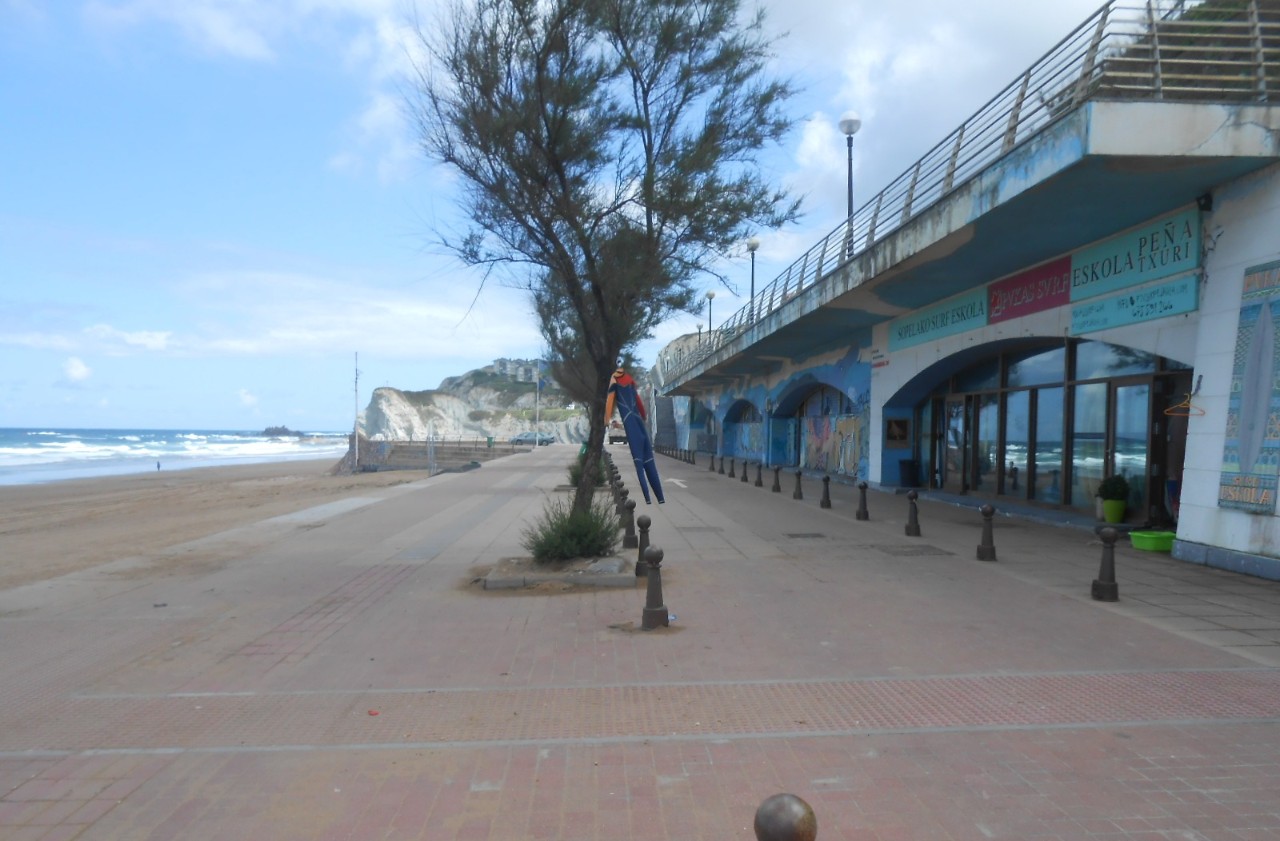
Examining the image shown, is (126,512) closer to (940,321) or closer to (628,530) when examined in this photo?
(628,530)

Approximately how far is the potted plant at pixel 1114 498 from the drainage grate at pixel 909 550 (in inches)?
126

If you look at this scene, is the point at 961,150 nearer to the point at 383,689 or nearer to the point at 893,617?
the point at 893,617

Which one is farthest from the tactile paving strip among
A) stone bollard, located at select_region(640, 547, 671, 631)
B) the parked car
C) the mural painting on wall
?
the parked car

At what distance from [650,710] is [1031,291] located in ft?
39.7

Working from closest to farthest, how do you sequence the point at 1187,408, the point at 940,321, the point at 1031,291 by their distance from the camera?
the point at 1187,408 → the point at 1031,291 → the point at 940,321

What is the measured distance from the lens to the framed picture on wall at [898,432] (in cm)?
2175

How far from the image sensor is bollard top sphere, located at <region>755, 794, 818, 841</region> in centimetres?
214

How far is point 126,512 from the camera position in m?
24.1

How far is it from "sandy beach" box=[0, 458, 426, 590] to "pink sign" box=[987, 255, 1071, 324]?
13970mm

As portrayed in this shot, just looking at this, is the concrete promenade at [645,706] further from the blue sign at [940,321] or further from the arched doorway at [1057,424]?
the blue sign at [940,321]

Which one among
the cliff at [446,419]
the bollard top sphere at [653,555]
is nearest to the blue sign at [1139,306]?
the bollard top sphere at [653,555]

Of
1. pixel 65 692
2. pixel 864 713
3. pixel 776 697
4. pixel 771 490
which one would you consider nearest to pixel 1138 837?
pixel 864 713

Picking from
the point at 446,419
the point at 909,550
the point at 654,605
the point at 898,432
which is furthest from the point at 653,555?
the point at 446,419

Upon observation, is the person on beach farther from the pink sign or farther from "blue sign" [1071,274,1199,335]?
the pink sign
